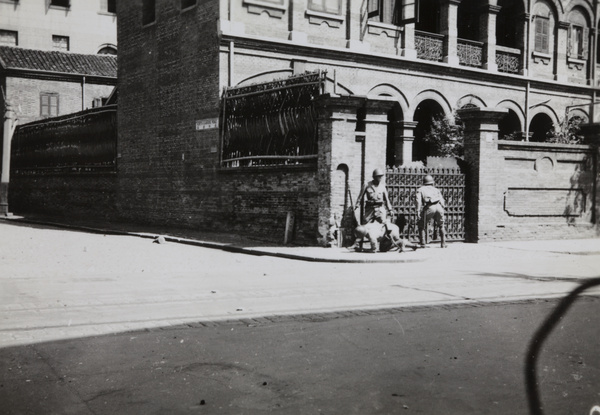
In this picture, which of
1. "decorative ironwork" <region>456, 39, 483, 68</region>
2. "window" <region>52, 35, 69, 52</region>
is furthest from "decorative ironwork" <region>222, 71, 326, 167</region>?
"window" <region>52, 35, 69, 52</region>

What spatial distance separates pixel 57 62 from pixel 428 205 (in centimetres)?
2780

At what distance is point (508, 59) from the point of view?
26297 mm

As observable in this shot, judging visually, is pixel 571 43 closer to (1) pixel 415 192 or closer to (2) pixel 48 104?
(1) pixel 415 192

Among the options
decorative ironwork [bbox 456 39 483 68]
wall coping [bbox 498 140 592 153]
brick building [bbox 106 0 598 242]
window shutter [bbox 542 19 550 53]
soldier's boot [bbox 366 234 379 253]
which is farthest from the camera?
window shutter [bbox 542 19 550 53]

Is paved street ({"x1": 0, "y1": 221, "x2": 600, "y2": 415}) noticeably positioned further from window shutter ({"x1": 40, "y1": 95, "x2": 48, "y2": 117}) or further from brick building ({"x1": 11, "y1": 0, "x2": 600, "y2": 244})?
window shutter ({"x1": 40, "y1": 95, "x2": 48, "y2": 117})

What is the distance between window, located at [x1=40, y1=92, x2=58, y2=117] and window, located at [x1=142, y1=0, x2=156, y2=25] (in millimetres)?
15790

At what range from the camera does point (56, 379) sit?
15.1 feet

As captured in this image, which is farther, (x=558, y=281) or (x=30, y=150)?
(x=30, y=150)

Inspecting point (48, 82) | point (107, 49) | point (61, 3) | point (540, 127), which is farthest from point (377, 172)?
point (61, 3)

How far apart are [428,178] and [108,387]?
12029mm

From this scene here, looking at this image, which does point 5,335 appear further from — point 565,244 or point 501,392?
point 565,244

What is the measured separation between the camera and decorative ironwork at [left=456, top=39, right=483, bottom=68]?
82.3 feet

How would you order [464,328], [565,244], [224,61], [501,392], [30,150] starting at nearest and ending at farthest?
1. [501,392]
2. [464,328]
3. [565,244]
4. [224,61]
5. [30,150]

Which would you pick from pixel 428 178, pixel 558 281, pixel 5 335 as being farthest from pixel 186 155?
pixel 5 335
